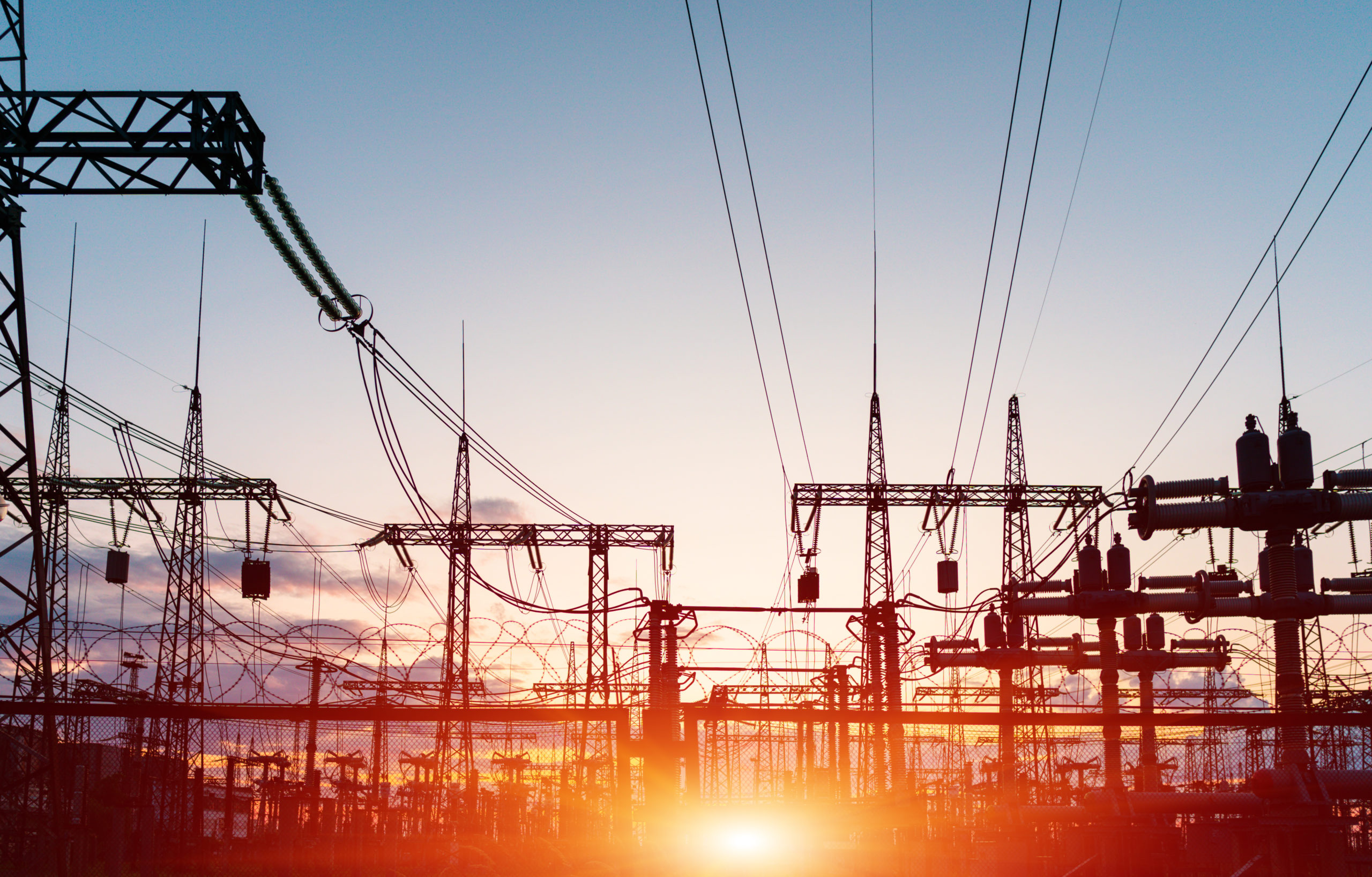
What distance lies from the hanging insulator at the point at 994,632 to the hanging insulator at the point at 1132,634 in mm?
2797

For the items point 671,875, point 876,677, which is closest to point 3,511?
point 671,875

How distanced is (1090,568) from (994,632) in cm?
1011

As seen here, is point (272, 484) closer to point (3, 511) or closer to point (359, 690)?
point (359, 690)

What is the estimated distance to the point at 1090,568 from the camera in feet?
65.3

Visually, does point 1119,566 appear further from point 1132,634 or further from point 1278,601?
point 1132,634

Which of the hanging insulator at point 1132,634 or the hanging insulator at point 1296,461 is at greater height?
the hanging insulator at point 1296,461

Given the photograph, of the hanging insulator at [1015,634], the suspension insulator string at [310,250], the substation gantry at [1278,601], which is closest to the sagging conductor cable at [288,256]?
the suspension insulator string at [310,250]

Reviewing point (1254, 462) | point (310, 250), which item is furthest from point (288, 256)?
point (1254, 462)

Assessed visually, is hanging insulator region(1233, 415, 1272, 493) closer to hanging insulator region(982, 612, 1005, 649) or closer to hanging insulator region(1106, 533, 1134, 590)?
hanging insulator region(1106, 533, 1134, 590)

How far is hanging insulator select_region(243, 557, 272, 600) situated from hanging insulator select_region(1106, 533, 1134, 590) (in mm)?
23470

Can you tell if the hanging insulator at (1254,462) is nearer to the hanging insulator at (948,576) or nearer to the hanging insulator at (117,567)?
the hanging insulator at (948,576)

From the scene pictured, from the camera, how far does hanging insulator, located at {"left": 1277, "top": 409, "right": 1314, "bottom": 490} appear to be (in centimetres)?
1521

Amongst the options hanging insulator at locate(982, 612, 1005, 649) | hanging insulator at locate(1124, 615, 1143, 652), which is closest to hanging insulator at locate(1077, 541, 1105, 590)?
hanging insulator at locate(1124, 615, 1143, 652)

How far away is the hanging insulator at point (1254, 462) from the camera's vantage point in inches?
613
